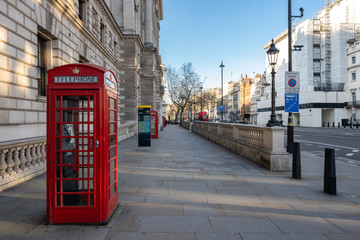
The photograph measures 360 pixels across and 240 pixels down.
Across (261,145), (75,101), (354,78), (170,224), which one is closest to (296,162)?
(261,145)

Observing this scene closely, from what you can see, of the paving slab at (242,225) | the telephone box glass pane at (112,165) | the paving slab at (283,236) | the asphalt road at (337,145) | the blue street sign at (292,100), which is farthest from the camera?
the asphalt road at (337,145)

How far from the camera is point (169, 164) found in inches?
345

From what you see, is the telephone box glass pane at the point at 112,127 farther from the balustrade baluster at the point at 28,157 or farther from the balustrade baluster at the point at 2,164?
the balustrade baluster at the point at 28,157

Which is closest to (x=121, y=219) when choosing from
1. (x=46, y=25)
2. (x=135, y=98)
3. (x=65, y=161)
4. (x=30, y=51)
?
(x=65, y=161)

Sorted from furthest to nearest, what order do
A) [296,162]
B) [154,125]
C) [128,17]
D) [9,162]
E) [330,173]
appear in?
[128,17] → [154,125] → [296,162] → [9,162] → [330,173]

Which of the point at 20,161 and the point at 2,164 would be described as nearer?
the point at 2,164

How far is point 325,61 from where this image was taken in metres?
54.3

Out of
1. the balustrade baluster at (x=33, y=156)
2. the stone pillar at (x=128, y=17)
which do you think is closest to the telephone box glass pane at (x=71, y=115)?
the balustrade baluster at (x=33, y=156)

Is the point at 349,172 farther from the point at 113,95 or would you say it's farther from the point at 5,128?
the point at 5,128

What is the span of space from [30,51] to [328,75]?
60147 millimetres

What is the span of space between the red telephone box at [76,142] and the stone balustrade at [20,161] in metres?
2.74

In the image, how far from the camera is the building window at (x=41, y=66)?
903 centimetres

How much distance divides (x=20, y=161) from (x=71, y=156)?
11.1 ft

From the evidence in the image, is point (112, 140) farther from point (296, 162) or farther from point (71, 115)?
point (296, 162)
